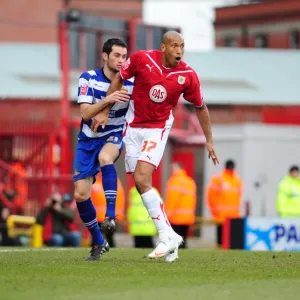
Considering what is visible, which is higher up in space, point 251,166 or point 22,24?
point 22,24

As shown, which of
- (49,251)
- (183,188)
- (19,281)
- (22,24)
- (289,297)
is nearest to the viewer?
(289,297)

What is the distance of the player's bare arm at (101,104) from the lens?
11492 millimetres

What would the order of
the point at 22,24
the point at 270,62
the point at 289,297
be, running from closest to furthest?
the point at 289,297
the point at 270,62
the point at 22,24

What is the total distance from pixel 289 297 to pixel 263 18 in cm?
6457

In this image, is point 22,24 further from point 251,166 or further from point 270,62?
point 251,166

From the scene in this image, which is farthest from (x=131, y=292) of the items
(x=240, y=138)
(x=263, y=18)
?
(x=263, y=18)

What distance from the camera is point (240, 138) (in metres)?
34.8

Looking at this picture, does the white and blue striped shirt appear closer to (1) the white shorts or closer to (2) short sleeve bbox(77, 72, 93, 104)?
(2) short sleeve bbox(77, 72, 93, 104)

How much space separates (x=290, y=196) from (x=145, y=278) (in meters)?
14.0

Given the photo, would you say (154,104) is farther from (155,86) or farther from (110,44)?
(110,44)

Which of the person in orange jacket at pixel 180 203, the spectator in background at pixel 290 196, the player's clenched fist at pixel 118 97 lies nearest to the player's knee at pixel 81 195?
the player's clenched fist at pixel 118 97

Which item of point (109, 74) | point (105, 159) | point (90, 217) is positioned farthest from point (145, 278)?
point (109, 74)

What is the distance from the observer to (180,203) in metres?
23.6

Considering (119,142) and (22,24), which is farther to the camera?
(22,24)
